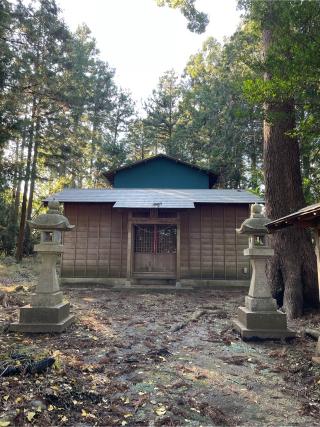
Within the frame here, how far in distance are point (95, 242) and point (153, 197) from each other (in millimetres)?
2982

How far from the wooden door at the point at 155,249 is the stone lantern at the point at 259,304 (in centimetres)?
622

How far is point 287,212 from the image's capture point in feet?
24.3

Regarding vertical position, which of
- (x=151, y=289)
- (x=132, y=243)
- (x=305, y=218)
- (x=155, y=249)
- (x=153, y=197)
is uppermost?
(x=153, y=197)

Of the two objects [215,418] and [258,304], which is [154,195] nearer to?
[258,304]

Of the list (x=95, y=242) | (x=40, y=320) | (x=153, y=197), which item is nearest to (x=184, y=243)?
(x=153, y=197)

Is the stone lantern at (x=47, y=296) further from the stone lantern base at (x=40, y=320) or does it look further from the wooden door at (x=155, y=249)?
the wooden door at (x=155, y=249)

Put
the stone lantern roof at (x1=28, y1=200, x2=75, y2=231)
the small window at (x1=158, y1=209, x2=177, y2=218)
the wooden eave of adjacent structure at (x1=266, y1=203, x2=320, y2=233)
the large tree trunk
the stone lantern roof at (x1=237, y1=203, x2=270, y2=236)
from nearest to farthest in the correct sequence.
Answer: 1. the wooden eave of adjacent structure at (x1=266, y1=203, x2=320, y2=233)
2. the stone lantern roof at (x1=237, y1=203, x2=270, y2=236)
3. the stone lantern roof at (x1=28, y1=200, x2=75, y2=231)
4. the large tree trunk
5. the small window at (x1=158, y1=209, x2=177, y2=218)

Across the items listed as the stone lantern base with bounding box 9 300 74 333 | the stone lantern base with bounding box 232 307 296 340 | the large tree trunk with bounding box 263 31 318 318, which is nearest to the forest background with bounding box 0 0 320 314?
the large tree trunk with bounding box 263 31 318 318

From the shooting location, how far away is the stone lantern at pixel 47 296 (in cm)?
564

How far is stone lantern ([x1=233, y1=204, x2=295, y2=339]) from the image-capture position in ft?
17.9

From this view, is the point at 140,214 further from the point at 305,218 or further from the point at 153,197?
the point at 305,218

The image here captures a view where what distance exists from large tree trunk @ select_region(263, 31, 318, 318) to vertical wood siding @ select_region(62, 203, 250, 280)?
4.71m

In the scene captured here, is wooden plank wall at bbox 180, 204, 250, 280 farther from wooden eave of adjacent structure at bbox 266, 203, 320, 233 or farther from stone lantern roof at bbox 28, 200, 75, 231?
wooden eave of adjacent structure at bbox 266, 203, 320, 233

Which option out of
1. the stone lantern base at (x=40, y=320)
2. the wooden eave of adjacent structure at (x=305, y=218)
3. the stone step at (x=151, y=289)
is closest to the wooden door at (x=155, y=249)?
the stone step at (x=151, y=289)
